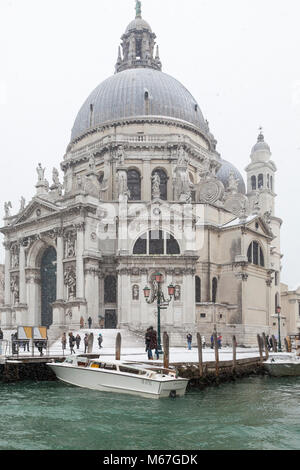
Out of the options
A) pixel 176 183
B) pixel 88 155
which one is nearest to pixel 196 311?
pixel 176 183

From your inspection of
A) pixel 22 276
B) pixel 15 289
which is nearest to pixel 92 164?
pixel 22 276

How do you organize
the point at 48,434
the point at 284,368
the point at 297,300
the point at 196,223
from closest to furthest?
the point at 48,434 < the point at 284,368 < the point at 196,223 < the point at 297,300

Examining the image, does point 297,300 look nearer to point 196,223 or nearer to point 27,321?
point 196,223

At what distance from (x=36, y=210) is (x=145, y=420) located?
1176 inches

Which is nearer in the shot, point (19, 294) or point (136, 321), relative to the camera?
point (136, 321)

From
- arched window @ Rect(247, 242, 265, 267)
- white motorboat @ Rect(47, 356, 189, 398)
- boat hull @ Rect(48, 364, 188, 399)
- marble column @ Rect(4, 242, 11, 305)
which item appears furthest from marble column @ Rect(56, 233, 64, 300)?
boat hull @ Rect(48, 364, 188, 399)

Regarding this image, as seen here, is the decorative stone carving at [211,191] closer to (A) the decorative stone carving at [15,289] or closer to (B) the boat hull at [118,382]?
(A) the decorative stone carving at [15,289]

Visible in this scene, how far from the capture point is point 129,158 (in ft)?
150

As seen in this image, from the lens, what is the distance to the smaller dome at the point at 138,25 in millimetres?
55000

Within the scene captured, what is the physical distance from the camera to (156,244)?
1510 inches

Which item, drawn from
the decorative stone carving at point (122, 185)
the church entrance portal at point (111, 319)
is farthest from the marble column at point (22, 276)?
the decorative stone carving at point (122, 185)

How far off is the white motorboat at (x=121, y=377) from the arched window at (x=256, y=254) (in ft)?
79.2

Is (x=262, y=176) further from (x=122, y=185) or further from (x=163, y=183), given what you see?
(x=122, y=185)

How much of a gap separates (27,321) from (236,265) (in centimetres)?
1567
